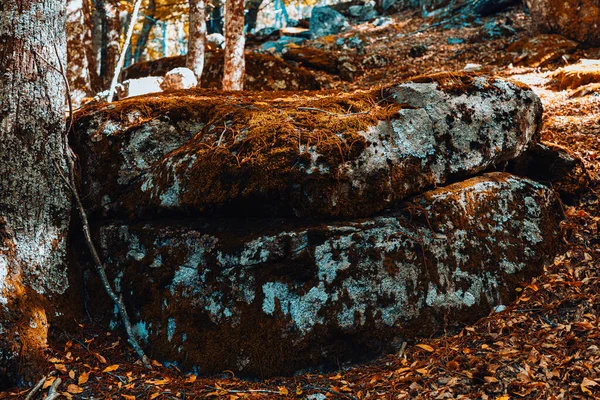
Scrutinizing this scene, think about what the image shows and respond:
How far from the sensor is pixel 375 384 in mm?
3420

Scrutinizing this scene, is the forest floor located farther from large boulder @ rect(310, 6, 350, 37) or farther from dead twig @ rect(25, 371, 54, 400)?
large boulder @ rect(310, 6, 350, 37)

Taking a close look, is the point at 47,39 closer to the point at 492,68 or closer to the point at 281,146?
the point at 281,146

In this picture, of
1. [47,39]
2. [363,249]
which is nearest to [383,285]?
[363,249]

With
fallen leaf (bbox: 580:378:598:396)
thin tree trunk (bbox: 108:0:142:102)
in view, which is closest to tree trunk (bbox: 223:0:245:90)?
thin tree trunk (bbox: 108:0:142:102)

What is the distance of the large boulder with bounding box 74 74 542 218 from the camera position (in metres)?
4.05

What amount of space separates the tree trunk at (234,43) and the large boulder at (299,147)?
122 inches

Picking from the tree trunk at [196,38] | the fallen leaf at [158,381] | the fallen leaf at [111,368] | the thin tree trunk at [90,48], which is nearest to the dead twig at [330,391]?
the fallen leaf at [158,381]

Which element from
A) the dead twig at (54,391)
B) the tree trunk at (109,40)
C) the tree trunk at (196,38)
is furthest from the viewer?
the tree trunk at (109,40)

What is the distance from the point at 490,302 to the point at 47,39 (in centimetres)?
465

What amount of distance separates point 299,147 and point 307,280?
1230mm

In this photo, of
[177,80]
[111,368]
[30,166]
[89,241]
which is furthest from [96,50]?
[111,368]

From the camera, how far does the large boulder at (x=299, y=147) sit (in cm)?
405

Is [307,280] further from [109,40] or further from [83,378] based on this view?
[109,40]

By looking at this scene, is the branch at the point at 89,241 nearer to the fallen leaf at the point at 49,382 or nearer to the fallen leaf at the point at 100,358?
the fallen leaf at the point at 100,358
